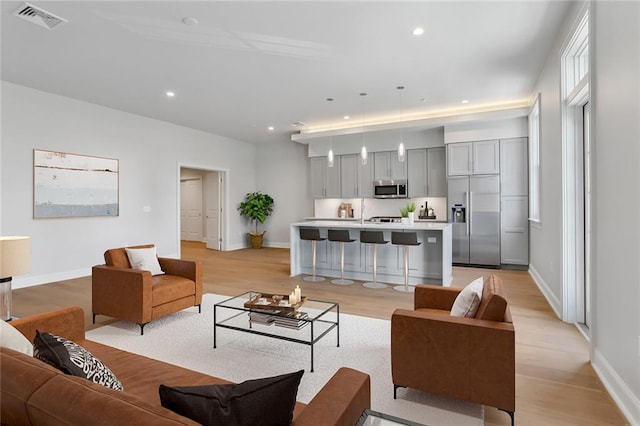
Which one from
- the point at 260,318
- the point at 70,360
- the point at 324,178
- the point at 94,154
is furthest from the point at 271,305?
the point at 324,178

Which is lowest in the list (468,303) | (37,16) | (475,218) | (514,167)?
(468,303)

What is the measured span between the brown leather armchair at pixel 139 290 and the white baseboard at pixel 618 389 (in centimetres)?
368

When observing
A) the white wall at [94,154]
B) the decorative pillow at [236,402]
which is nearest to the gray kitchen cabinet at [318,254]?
the white wall at [94,154]

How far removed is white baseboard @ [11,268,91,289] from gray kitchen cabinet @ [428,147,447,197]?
6892 mm

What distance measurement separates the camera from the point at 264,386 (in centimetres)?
100

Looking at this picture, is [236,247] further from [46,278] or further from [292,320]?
[292,320]

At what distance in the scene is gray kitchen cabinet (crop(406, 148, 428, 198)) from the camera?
7629 millimetres

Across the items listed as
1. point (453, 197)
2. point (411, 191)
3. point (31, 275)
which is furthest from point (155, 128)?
point (453, 197)

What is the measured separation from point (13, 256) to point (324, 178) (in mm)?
6900

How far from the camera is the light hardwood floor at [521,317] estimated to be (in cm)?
212

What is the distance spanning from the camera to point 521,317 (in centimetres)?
378

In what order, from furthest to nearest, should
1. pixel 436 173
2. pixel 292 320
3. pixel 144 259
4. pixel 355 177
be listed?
pixel 355 177, pixel 436 173, pixel 144 259, pixel 292 320

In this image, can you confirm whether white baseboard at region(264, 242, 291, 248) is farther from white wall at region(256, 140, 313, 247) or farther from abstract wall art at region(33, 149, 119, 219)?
abstract wall art at region(33, 149, 119, 219)

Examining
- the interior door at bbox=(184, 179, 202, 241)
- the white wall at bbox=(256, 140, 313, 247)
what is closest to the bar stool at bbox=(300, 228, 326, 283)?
the white wall at bbox=(256, 140, 313, 247)
